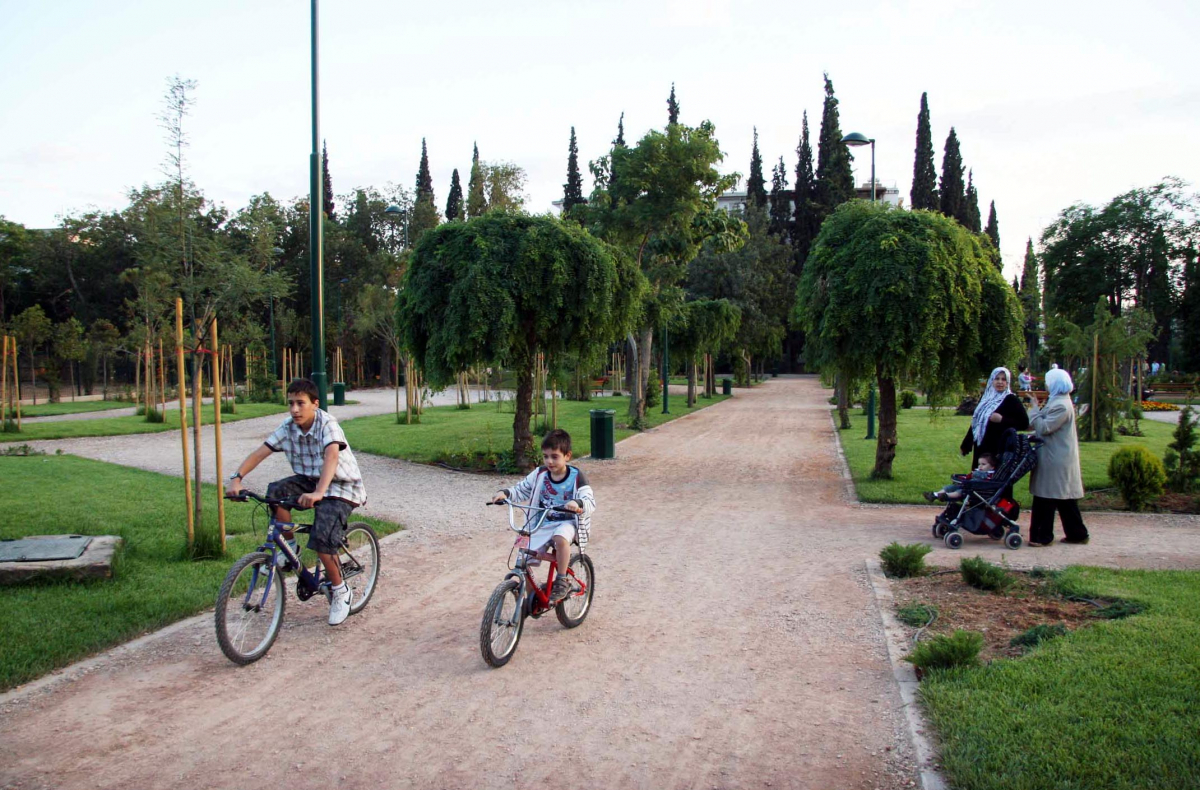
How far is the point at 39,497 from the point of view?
11.1m

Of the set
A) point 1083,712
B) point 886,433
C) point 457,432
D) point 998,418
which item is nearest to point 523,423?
point 886,433

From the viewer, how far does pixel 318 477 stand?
20.1 ft

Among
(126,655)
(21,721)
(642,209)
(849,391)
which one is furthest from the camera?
(642,209)

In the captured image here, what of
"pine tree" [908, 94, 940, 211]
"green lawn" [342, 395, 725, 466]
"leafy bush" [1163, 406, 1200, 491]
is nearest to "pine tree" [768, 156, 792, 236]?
"pine tree" [908, 94, 940, 211]

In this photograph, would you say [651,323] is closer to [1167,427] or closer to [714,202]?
[714,202]

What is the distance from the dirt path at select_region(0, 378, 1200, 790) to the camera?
13.4 feet

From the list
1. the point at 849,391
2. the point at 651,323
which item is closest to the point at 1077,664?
the point at 849,391

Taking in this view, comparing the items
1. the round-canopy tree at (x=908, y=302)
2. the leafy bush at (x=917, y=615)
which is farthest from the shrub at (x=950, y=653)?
the round-canopy tree at (x=908, y=302)

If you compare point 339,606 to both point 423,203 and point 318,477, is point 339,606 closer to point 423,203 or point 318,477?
point 318,477

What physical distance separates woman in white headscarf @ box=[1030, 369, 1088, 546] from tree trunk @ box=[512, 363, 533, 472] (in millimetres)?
8394

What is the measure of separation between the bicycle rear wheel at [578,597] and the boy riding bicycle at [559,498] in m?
0.24

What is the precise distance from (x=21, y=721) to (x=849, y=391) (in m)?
11.5

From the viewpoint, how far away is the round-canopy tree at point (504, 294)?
1392 centimetres

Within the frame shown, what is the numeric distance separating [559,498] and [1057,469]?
18.9 feet
